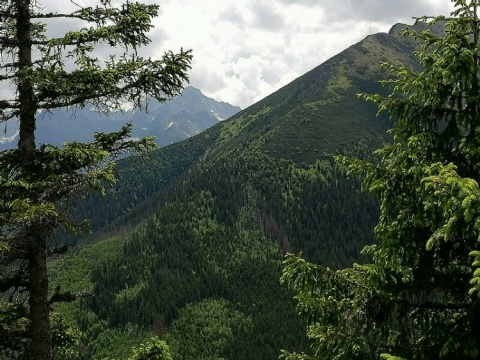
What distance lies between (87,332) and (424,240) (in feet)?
568

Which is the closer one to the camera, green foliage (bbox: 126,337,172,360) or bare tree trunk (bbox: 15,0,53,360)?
bare tree trunk (bbox: 15,0,53,360)

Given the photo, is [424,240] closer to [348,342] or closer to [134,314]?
[348,342]

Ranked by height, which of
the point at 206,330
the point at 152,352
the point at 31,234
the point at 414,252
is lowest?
the point at 206,330

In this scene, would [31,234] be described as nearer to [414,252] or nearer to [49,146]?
[49,146]

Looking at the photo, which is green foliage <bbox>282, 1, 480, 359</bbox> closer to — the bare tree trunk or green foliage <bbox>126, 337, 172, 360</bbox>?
green foliage <bbox>126, 337, 172, 360</bbox>

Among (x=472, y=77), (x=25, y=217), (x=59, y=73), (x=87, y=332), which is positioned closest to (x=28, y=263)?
(x=25, y=217)

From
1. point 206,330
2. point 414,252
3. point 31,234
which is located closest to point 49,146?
point 31,234

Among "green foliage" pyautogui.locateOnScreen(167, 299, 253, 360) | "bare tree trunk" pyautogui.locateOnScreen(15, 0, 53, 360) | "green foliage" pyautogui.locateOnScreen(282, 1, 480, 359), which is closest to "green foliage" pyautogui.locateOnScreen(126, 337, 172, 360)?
"bare tree trunk" pyautogui.locateOnScreen(15, 0, 53, 360)

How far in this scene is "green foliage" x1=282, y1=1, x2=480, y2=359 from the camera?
10.3 metres

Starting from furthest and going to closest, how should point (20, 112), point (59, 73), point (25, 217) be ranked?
point (20, 112), point (59, 73), point (25, 217)

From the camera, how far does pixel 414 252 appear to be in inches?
421

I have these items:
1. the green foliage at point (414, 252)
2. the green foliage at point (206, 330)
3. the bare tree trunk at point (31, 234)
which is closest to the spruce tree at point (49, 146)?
the bare tree trunk at point (31, 234)

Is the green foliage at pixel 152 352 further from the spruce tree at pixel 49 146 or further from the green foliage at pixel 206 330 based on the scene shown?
the green foliage at pixel 206 330

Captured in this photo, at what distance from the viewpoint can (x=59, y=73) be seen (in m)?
9.84
